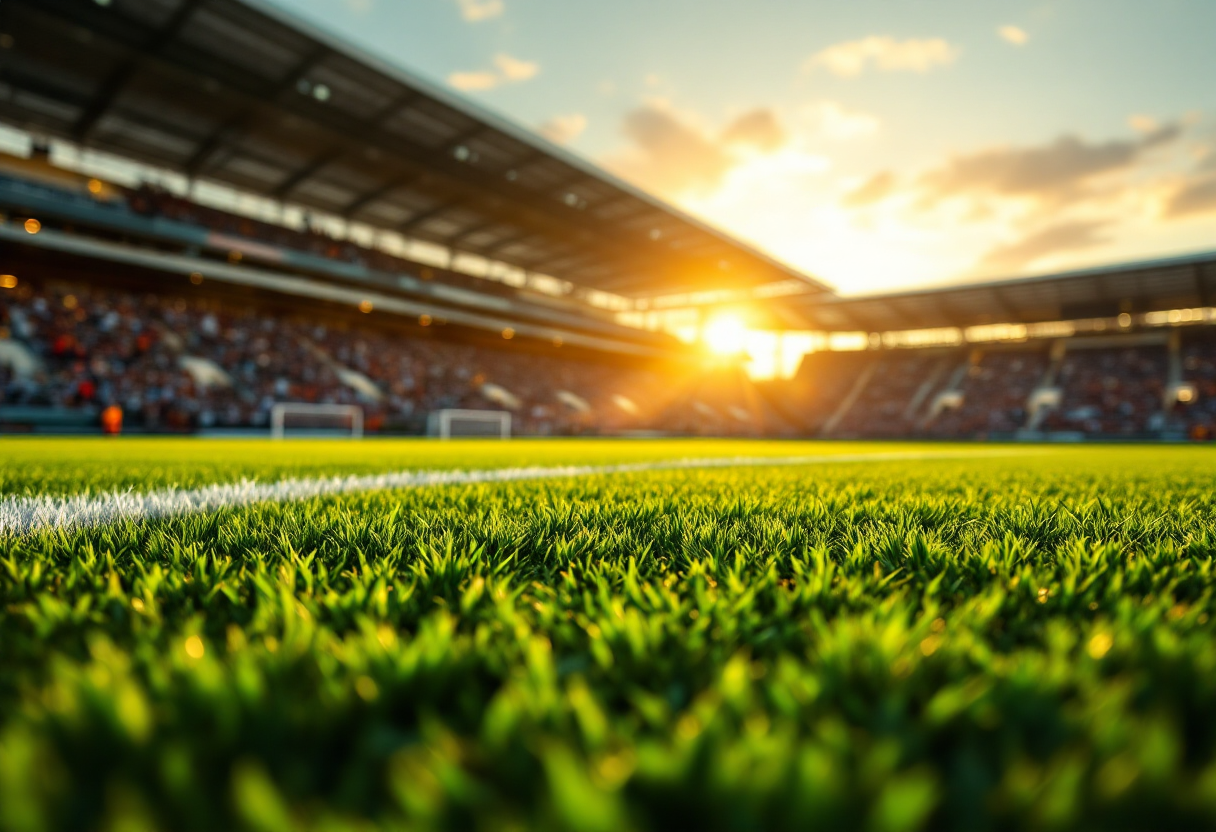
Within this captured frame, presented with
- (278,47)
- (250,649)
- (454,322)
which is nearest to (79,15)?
(278,47)

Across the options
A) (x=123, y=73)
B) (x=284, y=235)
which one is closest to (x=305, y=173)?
(x=284, y=235)

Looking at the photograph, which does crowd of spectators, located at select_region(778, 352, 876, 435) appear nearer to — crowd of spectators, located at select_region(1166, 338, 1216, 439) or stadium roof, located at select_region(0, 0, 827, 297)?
stadium roof, located at select_region(0, 0, 827, 297)

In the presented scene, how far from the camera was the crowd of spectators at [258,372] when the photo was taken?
2123 centimetres

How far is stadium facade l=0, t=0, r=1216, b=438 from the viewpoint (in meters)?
20.5

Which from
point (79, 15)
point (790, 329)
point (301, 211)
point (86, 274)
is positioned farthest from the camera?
point (790, 329)

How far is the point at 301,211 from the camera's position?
32844 millimetres

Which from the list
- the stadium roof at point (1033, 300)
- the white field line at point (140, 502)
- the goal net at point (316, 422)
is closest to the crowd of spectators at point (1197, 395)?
the stadium roof at point (1033, 300)

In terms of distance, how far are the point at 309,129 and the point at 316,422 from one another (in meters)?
11.0

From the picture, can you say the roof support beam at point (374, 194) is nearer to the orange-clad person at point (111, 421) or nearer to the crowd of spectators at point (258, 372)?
the crowd of spectators at point (258, 372)

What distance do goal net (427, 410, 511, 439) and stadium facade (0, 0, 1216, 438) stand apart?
4.89 ft

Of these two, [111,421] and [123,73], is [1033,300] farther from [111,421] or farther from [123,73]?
[123,73]

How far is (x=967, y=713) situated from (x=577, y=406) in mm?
35693

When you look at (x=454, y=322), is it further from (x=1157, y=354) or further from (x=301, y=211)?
(x=1157, y=354)

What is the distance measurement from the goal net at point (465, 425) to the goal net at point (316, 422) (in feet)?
9.52
